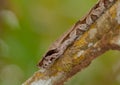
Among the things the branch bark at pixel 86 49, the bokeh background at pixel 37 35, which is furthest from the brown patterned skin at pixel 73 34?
the bokeh background at pixel 37 35

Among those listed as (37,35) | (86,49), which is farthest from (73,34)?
(37,35)

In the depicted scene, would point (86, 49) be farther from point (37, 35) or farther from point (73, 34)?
point (37, 35)

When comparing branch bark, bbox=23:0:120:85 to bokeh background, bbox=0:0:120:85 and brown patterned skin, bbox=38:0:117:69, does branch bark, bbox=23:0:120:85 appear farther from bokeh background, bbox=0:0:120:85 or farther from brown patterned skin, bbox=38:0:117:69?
bokeh background, bbox=0:0:120:85

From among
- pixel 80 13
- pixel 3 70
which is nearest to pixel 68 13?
pixel 80 13

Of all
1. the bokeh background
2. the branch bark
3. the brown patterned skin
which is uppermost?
the brown patterned skin

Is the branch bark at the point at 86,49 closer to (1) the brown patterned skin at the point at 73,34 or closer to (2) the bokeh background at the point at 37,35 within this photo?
(1) the brown patterned skin at the point at 73,34

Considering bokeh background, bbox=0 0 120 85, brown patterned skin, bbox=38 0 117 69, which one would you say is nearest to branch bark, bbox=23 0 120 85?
brown patterned skin, bbox=38 0 117 69
